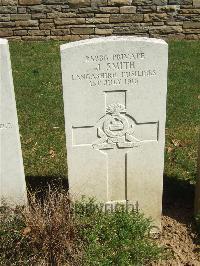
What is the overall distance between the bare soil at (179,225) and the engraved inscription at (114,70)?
1.64m

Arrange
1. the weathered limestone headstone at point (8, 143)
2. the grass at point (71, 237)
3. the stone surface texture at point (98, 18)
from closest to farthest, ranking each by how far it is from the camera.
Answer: the weathered limestone headstone at point (8, 143) < the grass at point (71, 237) < the stone surface texture at point (98, 18)

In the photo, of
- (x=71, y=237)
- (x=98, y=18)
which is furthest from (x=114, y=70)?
(x=98, y=18)

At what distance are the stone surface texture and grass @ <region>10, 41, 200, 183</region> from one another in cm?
28

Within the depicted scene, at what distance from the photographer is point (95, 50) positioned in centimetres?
369

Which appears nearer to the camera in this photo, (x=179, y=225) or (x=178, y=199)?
(x=179, y=225)

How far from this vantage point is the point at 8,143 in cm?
400

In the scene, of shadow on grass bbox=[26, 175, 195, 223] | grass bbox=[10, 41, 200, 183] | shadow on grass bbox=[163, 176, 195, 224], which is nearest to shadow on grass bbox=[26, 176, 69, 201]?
shadow on grass bbox=[26, 175, 195, 223]

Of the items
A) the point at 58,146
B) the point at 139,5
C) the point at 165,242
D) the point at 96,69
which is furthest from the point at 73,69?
the point at 139,5

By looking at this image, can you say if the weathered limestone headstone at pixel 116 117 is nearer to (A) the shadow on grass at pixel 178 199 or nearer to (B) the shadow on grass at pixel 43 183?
(A) the shadow on grass at pixel 178 199

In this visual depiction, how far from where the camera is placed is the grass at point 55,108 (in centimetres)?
571

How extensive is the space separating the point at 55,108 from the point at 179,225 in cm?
318

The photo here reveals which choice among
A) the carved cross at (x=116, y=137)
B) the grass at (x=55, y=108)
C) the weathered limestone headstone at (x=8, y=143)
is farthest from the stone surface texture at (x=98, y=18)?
the weathered limestone headstone at (x=8, y=143)

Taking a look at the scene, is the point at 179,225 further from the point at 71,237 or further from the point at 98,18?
the point at 98,18

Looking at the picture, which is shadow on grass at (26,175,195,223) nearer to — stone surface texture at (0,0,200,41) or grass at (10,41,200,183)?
grass at (10,41,200,183)
